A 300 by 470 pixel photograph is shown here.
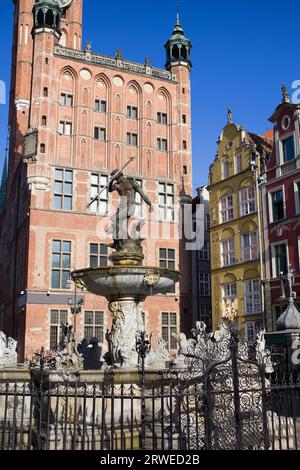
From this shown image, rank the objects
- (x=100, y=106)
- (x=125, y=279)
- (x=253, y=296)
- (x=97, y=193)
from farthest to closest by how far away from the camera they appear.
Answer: (x=100, y=106) < (x=97, y=193) < (x=253, y=296) < (x=125, y=279)

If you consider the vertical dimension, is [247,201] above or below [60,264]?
above

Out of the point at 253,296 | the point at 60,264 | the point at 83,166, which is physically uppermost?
the point at 83,166

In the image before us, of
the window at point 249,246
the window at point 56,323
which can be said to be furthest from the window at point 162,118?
the window at point 56,323

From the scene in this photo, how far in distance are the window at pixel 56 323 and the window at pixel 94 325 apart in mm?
1376

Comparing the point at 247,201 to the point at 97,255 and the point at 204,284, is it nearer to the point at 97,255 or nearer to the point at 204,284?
the point at 204,284

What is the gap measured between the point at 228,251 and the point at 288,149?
692cm

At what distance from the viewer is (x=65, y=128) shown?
104ft

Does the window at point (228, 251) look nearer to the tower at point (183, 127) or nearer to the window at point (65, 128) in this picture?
the tower at point (183, 127)

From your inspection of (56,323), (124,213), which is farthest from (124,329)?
(56,323)

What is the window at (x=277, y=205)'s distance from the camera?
2659 centimetres

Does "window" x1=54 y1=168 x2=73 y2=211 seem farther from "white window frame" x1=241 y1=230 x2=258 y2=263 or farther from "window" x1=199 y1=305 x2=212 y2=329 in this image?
"window" x1=199 y1=305 x2=212 y2=329

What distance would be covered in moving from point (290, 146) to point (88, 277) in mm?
17834

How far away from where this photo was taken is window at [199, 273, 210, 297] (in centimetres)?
3451
